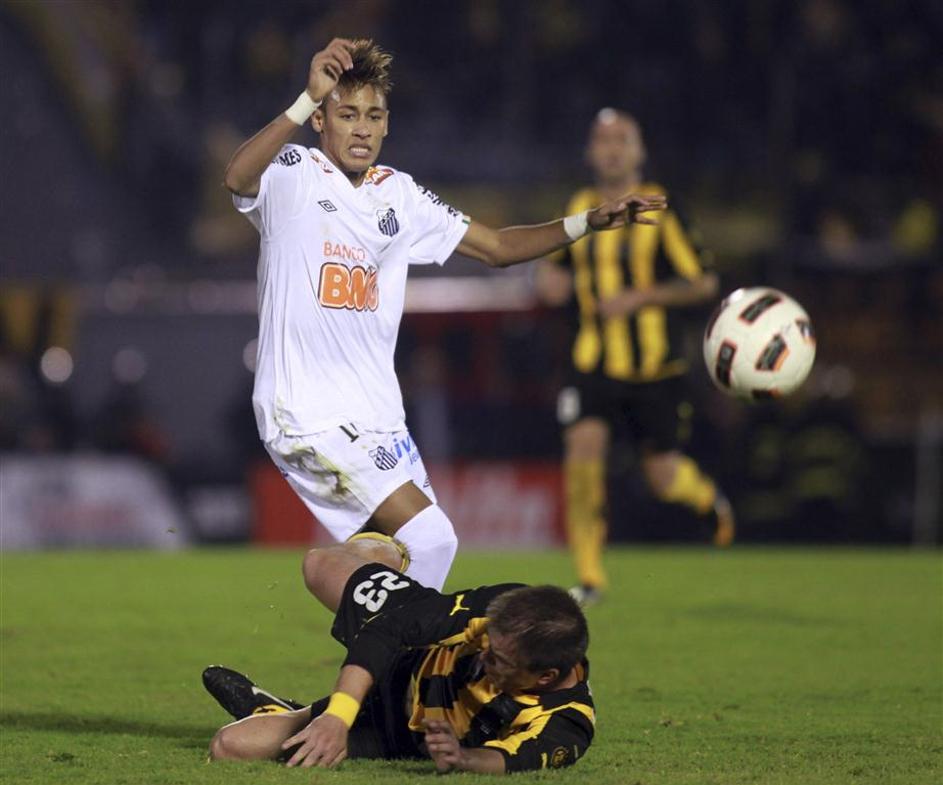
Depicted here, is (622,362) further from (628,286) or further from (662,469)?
(662,469)

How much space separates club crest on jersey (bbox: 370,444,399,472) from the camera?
527 cm

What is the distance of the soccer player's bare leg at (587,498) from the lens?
966cm

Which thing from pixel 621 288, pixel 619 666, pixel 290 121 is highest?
pixel 290 121

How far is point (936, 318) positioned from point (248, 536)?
23.8 ft

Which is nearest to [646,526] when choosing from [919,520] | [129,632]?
[919,520]

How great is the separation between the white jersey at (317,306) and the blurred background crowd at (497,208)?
975cm

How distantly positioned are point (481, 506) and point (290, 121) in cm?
1034

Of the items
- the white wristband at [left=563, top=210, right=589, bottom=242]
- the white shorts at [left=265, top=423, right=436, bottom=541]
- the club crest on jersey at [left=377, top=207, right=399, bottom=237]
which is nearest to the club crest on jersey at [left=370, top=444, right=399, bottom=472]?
the white shorts at [left=265, top=423, right=436, bottom=541]

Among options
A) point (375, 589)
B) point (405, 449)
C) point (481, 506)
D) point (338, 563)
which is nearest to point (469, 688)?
point (375, 589)

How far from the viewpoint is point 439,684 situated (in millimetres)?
4719

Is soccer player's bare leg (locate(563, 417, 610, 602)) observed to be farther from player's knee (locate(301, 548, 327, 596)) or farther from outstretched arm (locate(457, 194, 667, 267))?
player's knee (locate(301, 548, 327, 596))

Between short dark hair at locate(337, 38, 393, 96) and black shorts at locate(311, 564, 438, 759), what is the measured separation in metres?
1.56

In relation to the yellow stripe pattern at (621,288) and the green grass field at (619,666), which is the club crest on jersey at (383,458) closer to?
the green grass field at (619,666)

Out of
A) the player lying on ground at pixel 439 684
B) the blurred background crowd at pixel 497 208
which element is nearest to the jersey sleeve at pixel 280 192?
the player lying on ground at pixel 439 684
